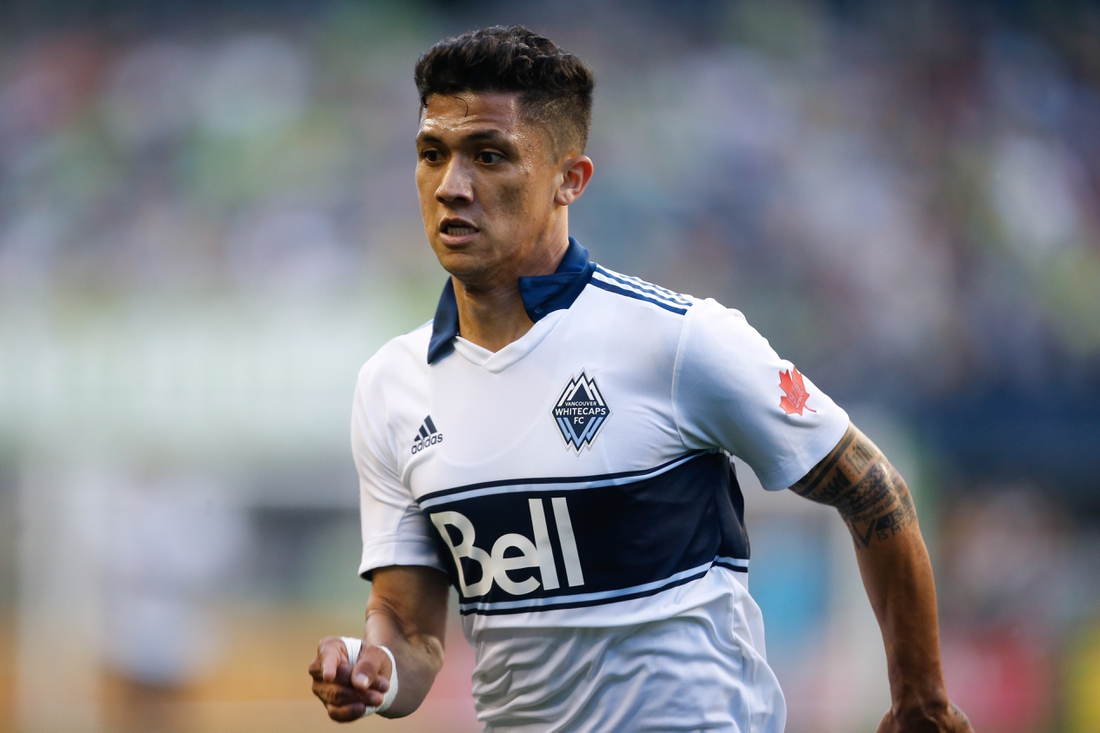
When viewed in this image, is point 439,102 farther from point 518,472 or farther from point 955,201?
point 955,201

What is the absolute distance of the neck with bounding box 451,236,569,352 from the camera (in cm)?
257

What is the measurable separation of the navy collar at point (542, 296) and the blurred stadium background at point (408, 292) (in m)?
5.09

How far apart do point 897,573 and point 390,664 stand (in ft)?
3.64

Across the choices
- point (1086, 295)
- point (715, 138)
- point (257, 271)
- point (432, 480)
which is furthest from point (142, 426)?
point (1086, 295)

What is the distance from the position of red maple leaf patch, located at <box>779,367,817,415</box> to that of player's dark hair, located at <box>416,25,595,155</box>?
72cm

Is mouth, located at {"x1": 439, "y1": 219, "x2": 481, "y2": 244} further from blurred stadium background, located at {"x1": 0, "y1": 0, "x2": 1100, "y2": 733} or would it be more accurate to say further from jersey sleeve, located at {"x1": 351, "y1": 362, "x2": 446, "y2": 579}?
blurred stadium background, located at {"x1": 0, "y1": 0, "x2": 1100, "y2": 733}

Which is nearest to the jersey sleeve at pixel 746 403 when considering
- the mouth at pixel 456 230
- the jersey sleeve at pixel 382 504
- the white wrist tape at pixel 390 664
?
the mouth at pixel 456 230

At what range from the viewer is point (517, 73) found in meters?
2.50

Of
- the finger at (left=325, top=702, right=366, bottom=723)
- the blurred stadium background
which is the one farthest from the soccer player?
the blurred stadium background

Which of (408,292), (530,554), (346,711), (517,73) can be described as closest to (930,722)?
(530,554)

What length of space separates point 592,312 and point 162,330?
7088 millimetres

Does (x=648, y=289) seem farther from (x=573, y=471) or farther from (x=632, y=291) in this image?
(x=573, y=471)

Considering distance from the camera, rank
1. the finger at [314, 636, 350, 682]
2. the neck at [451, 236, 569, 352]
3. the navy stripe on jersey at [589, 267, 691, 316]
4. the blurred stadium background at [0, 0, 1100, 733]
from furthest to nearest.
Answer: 1. the blurred stadium background at [0, 0, 1100, 733]
2. the neck at [451, 236, 569, 352]
3. the navy stripe on jersey at [589, 267, 691, 316]
4. the finger at [314, 636, 350, 682]

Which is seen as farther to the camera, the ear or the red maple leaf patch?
the ear
